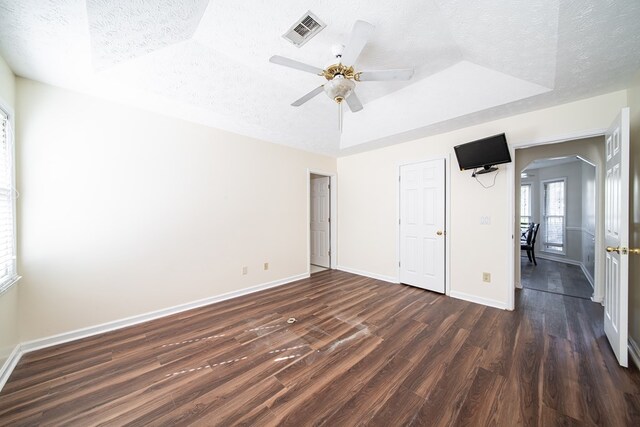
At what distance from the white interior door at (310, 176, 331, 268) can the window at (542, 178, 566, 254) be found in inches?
231

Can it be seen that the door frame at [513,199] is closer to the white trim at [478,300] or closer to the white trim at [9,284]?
the white trim at [478,300]

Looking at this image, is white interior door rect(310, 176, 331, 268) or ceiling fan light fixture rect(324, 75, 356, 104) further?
white interior door rect(310, 176, 331, 268)

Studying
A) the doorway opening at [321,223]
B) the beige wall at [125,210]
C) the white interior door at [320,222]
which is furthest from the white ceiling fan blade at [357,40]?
the white interior door at [320,222]

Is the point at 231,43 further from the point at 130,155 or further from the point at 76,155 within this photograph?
the point at 76,155

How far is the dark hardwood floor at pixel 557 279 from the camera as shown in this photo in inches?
136

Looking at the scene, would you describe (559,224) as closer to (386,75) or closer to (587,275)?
(587,275)

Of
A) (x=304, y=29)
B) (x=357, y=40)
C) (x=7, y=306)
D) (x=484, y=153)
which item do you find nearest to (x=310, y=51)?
(x=304, y=29)

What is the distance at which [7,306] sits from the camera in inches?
70.0

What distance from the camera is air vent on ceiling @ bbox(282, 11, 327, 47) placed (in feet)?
5.83

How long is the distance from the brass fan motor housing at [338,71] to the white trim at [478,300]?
3.13 meters

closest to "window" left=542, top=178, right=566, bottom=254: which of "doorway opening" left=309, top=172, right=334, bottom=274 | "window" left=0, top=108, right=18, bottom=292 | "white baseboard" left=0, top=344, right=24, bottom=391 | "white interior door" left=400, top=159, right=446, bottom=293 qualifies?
"white interior door" left=400, top=159, right=446, bottom=293

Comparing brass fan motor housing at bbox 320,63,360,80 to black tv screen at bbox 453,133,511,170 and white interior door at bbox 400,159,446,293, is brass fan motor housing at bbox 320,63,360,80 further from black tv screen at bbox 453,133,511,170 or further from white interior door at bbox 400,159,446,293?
white interior door at bbox 400,159,446,293

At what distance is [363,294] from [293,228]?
163 cm

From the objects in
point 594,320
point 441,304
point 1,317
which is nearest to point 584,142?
point 594,320
